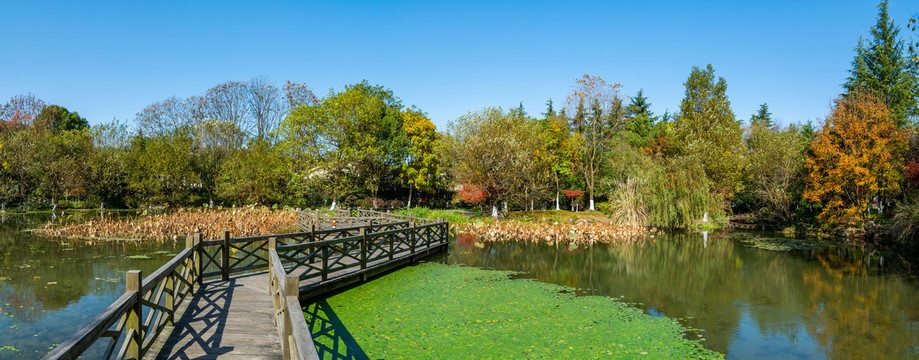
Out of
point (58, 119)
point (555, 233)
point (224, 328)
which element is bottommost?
point (224, 328)

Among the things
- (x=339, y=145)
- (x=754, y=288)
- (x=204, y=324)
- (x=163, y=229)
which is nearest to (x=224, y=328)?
(x=204, y=324)

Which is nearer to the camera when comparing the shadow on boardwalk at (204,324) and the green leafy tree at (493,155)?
the shadow on boardwalk at (204,324)

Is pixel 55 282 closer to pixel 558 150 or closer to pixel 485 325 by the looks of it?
pixel 485 325

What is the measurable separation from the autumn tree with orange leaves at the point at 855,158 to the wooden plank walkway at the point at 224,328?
27842mm

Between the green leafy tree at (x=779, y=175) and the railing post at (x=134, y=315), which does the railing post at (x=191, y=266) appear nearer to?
the railing post at (x=134, y=315)

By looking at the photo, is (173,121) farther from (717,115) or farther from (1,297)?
(717,115)

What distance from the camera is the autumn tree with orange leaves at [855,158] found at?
23.3m

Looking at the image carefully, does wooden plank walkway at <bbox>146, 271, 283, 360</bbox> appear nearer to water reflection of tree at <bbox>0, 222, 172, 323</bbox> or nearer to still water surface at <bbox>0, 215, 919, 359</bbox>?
still water surface at <bbox>0, 215, 919, 359</bbox>

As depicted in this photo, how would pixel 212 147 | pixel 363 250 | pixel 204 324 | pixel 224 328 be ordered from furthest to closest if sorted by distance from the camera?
pixel 212 147
pixel 363 250
pixel 204 324
pixel 224 328

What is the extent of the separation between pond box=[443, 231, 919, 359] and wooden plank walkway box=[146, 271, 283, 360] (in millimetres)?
7212

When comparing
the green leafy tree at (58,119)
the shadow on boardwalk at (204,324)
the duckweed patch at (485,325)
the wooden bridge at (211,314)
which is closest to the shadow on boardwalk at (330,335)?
the duckweed patch at (485,325)

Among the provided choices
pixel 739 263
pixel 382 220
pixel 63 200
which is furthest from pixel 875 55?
pixel 63 200

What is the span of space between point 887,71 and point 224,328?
132 ft

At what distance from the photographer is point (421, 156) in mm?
38344
